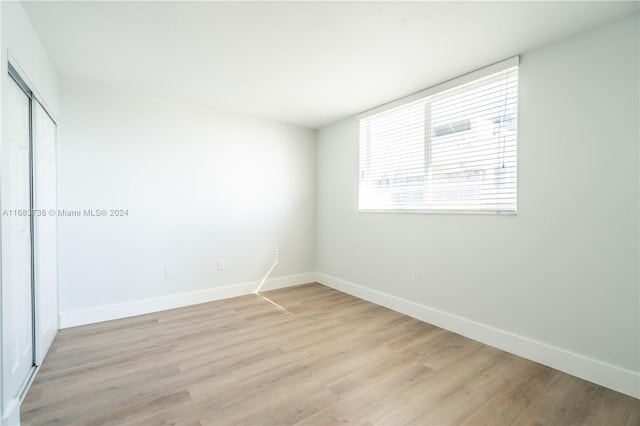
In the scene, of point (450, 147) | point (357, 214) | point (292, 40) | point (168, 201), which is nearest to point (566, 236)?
point (450, 147)

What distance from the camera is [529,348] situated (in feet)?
7.13

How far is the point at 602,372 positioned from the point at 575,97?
1.87 m

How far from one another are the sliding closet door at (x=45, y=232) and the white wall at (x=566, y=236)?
3.26 metres

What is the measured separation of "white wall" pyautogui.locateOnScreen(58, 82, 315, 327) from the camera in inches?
108

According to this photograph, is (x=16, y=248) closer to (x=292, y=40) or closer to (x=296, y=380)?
(x=296, y=380)

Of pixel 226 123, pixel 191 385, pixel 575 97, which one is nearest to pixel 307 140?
pixel 226 123

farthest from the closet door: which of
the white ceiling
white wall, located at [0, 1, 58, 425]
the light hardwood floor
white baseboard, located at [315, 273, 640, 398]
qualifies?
white baseboard, located at [315, 273, 640, 398]

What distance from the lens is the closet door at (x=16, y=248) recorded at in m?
1.41

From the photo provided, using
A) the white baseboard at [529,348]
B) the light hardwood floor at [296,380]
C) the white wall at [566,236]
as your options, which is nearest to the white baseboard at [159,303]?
the light hardwood floor at [296,380]

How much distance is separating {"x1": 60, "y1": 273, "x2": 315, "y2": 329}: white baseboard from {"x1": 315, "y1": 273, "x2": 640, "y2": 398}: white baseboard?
1.67 m

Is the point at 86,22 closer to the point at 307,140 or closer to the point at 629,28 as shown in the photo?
the point at 307,140

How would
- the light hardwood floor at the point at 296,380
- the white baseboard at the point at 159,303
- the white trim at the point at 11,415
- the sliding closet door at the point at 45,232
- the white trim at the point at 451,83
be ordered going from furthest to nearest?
the white baseboard at the point at 159,303 < the white trim at the point at 451,83 < the sliding closet door at the point at 45,232 < the light hardwood floor at the point at 296,380 < the white trim at the point at 11,415

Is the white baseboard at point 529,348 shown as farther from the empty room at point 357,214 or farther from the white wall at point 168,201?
the white wall at point 168,201

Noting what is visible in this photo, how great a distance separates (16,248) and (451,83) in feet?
11.5
